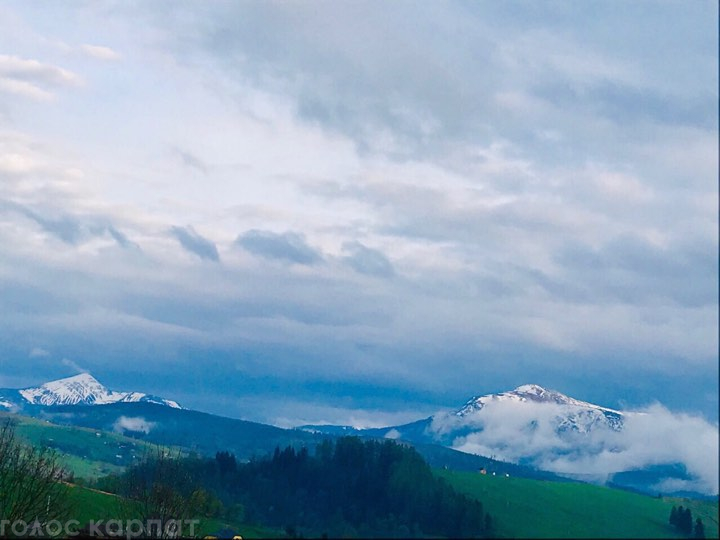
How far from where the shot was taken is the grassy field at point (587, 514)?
27977 millimetres

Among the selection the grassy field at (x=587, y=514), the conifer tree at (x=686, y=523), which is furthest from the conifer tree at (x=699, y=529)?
the grassy field at (x=587, y=514)

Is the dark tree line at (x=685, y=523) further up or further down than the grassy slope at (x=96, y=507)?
further up

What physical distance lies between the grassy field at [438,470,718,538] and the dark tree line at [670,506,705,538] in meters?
0.27

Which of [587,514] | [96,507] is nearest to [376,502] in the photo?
[587,514]

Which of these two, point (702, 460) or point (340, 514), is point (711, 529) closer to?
point (702, 460)

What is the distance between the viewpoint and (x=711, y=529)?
1173 inches

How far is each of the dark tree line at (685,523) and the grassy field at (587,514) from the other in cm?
→ 27

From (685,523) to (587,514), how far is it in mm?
2986

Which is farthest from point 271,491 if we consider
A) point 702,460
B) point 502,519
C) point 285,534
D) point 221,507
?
point 221,507

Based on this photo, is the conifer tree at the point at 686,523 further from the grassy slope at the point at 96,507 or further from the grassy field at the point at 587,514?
the grassy slope at the point at 96,507

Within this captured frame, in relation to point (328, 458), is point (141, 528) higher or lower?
lower

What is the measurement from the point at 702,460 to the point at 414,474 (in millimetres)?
10505

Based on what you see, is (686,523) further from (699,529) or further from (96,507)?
(96,507)

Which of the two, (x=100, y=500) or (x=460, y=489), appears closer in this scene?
(x=460, y=489)
